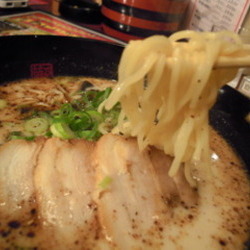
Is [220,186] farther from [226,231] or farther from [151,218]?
[151,218]

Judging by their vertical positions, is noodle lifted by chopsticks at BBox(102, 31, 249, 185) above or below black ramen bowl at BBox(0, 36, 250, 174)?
above

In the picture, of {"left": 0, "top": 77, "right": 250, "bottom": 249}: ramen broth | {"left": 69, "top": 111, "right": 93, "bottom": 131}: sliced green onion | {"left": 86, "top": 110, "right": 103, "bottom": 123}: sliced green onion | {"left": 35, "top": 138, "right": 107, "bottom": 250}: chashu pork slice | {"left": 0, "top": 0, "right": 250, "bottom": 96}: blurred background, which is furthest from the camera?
{"left": 0, "top": 0, "right": 250, "bottom": 96}: blurred background

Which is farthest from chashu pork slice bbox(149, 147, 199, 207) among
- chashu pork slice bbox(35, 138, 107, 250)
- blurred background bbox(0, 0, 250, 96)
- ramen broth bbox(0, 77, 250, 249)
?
blurred background bbox(0, 0, 250, 96)

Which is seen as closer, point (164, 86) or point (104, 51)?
point (164, 86)

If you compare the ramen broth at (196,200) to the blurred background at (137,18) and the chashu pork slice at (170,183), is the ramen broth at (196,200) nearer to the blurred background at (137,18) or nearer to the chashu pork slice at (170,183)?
the chashu pork slice at (170,183)

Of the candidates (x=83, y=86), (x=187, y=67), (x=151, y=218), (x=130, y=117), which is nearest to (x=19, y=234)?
(x=151, y=218)

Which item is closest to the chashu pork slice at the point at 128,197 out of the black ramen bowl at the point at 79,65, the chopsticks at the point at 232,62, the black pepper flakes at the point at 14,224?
the black pepper flakes at the point at 14,224

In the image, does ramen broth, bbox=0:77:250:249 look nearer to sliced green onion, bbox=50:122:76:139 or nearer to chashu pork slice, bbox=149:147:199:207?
chashu pork slice, bbox=149:147:199:207
